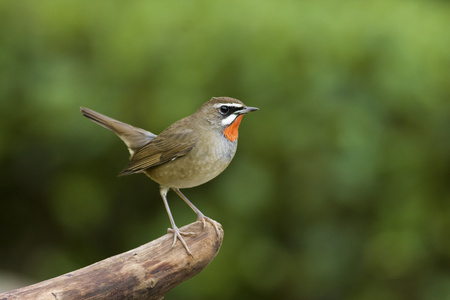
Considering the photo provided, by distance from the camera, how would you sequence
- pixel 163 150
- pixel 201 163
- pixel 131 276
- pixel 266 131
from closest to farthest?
pixel 131 276
pixel 201 163
pixel 163 150
pixel 266 131

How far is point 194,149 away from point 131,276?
102 centimetres

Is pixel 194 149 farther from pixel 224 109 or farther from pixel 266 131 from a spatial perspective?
pixel 266 131

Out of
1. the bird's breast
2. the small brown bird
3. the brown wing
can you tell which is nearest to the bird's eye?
the small brown bird

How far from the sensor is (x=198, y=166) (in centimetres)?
443

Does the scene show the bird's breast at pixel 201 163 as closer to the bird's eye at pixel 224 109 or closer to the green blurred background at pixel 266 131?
the bird's eye at pixel 224 109

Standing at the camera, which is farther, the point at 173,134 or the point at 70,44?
the point at 70,44

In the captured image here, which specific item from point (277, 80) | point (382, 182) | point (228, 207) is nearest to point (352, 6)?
point (277, 80)

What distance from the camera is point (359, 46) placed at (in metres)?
6.13

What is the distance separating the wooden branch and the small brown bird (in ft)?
0.50

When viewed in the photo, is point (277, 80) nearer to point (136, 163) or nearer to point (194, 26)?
point (194, 26)

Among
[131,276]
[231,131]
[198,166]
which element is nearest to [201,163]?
[198,166]

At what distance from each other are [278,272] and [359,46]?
2161mm

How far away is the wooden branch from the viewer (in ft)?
11.9

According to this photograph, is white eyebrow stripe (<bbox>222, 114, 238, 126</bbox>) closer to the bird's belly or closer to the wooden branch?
the bird's belly
